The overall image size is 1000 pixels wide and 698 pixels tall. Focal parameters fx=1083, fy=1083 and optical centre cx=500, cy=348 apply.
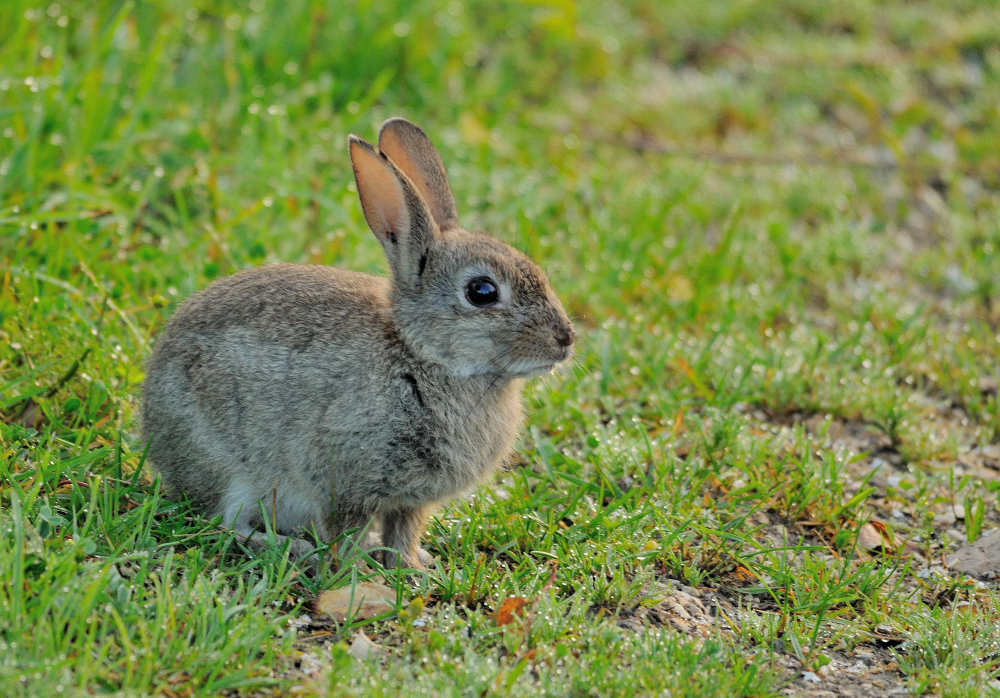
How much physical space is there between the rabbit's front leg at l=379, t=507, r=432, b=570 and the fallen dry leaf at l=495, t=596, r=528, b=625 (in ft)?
1.71

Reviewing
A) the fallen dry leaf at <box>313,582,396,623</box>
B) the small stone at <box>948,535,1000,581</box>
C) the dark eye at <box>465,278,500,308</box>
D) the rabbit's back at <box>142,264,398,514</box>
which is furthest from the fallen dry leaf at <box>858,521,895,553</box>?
the rabbit's back at <box>142,264,398,514</box>

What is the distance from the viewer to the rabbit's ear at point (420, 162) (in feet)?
14.9

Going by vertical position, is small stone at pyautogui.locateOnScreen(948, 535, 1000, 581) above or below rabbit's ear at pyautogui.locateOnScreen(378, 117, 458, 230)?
below

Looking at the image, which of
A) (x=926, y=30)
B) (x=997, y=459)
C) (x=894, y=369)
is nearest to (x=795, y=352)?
(x=894, y=369)

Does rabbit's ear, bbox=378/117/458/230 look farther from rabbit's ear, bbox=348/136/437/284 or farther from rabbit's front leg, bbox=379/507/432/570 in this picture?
rabbit's front leg, bbox=379/507/432/570

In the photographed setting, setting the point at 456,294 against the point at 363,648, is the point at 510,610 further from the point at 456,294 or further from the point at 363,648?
the point at 456,294

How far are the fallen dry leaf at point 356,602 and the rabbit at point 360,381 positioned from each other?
0.57 feet

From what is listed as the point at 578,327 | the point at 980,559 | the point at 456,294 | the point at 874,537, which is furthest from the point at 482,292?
the point at 980,559

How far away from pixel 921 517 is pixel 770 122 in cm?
476

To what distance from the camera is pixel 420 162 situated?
4.57m

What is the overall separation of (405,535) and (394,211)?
4.08ft

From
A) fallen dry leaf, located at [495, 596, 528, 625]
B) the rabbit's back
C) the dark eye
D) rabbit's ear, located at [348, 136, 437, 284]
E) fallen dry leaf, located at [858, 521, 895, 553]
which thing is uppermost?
rabbit's ear, located at [348, 136, 437, 284]

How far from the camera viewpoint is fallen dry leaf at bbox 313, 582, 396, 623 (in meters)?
3.69

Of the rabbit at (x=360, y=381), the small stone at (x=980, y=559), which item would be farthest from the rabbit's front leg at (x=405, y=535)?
the small stone at (x=980, y=559)
